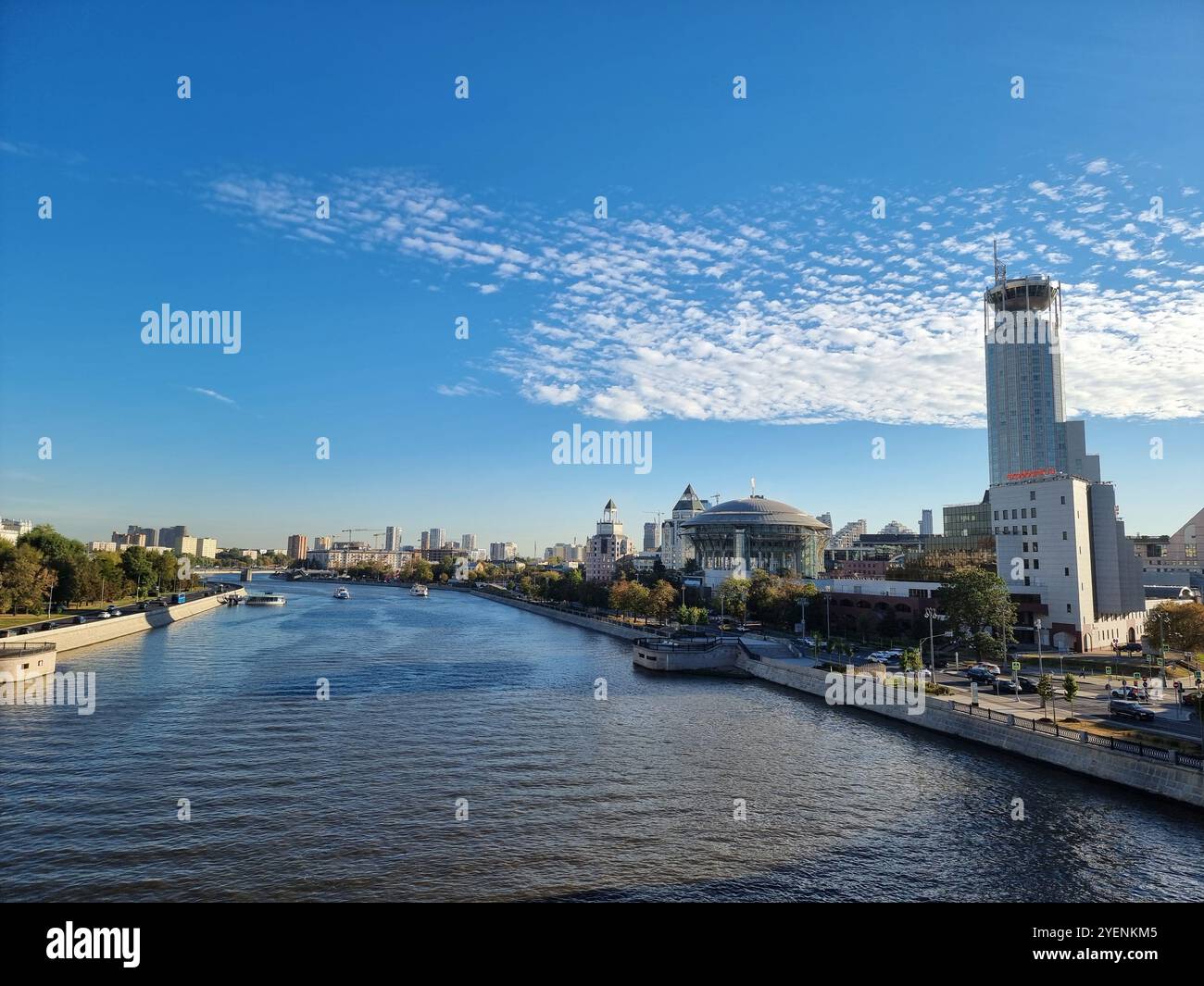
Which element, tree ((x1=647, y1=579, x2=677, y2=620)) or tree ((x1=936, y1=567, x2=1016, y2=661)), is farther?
tree ((x1=647, y1=579, x2=677, y2=620))

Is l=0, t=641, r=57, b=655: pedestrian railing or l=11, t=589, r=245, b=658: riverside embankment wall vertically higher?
l=0, t=641, r=57, b=655: pedestrian railing

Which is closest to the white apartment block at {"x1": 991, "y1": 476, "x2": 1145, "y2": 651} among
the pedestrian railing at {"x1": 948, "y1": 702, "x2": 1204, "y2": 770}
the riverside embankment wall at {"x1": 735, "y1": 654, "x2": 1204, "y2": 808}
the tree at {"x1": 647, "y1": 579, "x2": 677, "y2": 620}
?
the riverside embankment wall at {"x1": 735, "y1": 654, "x2": 1204, "y2": 808}

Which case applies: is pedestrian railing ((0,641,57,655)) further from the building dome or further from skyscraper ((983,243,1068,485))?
skyscraper ((983,243,1068,485))

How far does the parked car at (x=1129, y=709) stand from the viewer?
101ft

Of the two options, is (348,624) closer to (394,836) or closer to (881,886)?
(394,836)

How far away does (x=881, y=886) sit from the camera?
17984 millimetres

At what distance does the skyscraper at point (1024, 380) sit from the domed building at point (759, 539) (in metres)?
36.6

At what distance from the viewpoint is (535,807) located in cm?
2306

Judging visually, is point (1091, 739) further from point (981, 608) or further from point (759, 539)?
point (759, 539)

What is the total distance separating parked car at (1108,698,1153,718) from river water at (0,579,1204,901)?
6.76 meters

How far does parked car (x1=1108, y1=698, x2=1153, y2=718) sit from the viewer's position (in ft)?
101

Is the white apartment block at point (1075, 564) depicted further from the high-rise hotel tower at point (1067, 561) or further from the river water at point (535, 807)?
the river water at point (535, 807)

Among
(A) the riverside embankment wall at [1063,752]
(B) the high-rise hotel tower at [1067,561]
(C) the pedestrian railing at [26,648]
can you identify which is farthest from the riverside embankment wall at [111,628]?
(B) the high-rise hotel tower at [1067,561]
